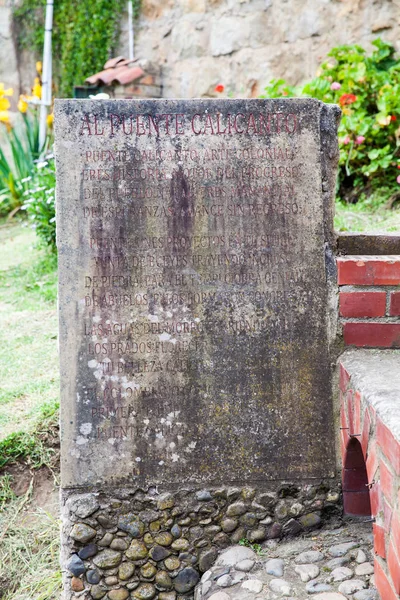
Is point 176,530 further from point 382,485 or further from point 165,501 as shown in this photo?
point 382,485

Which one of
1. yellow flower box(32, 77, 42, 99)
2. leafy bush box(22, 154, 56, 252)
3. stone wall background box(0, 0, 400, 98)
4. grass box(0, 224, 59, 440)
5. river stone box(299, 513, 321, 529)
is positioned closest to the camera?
river stone box(299, 513, 321, 529)

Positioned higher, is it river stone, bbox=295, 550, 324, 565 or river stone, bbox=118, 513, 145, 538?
river stone, bbox=118, 513, 145, 538

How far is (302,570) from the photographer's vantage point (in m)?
2.31

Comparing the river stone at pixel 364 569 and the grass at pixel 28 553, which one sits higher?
the river stone at pixel 364 569

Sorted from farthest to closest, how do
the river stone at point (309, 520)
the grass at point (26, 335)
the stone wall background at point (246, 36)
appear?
the stone wall background at point (246, 36), the grass at point (26, 335), the river stone at point (309, 520)

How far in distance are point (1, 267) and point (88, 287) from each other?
14.4 ft

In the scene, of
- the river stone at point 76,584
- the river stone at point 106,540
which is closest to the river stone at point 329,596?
the river stone at point 106,540

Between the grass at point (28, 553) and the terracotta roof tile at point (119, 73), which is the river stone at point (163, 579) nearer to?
the grass at point (28, 553)

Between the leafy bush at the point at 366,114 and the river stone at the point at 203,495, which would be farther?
the leafy bush at the point at 366,114

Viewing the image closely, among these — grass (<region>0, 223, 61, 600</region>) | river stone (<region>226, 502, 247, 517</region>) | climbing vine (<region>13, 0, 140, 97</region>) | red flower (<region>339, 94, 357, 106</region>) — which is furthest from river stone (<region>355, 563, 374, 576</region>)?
climbing vine (<region>13, 0, 140, 97</region>)

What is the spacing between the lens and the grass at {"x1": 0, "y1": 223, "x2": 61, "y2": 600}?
9.80 feet

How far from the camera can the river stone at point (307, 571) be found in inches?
89.4

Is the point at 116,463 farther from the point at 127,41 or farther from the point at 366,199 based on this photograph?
the point at 127,41

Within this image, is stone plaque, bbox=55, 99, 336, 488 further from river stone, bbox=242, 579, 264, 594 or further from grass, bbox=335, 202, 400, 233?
grass, bbox=335, 202, 400, 233
